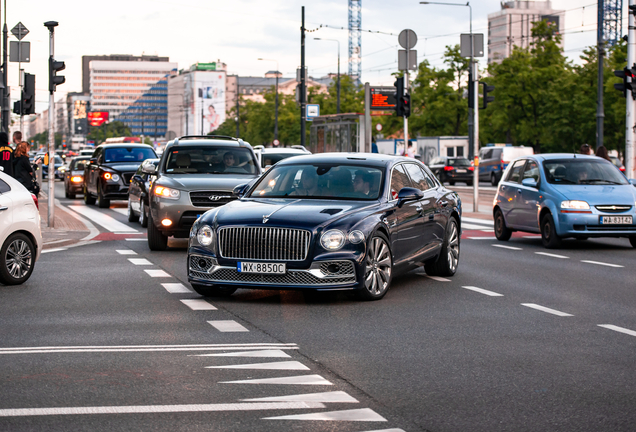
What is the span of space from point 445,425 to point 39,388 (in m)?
2.39

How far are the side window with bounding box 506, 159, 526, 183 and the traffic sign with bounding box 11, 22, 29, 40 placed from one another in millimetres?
22787

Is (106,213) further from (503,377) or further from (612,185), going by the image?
(503,377)

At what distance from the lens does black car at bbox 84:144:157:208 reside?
28.9 m

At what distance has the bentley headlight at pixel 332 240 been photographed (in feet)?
31.8

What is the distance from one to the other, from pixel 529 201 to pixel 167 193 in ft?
19.9

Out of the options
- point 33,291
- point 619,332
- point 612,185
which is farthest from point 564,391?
point 612,185

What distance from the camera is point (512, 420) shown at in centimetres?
538

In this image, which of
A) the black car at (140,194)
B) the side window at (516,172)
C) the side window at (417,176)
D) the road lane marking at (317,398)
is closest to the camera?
the road lane marking at (317,398)

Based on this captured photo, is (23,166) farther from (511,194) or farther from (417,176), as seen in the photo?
(417,176)

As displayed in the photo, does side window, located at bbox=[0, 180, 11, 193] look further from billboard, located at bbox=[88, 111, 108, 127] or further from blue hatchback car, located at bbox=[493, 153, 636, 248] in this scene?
billboard, located at bbox=[88, 111, 108, 127]

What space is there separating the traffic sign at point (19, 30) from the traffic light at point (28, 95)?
988cm

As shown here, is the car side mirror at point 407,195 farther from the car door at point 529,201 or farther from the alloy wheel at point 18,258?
the car door at point 529,201

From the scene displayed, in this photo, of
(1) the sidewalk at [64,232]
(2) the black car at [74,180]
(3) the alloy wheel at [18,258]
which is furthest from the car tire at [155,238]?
(2) the black car at [74,180]

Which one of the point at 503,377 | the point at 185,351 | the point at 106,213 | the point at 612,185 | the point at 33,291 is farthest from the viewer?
the point at 106,213
